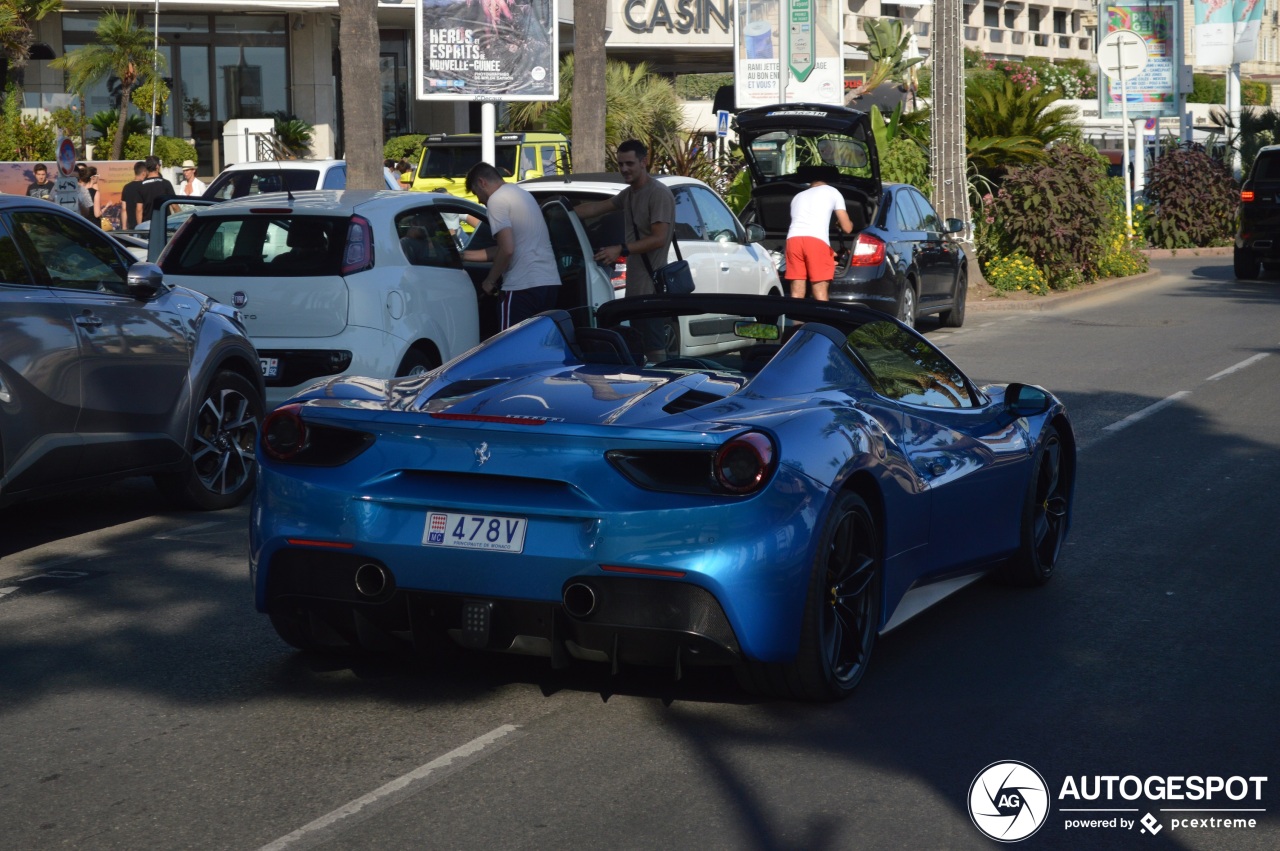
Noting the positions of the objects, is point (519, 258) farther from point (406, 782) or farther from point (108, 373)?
point (406, 782)

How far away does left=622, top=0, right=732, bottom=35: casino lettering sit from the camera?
55375mm

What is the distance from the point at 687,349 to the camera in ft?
20.0

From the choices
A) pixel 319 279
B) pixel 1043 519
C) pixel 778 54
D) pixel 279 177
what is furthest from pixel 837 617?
pixel 778 54

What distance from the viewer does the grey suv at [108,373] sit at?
7406 millimetres

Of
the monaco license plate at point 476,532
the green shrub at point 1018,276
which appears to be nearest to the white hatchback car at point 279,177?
the green shrub at point 1018,276

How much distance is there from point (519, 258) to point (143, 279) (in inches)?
143

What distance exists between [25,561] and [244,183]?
48.8ft

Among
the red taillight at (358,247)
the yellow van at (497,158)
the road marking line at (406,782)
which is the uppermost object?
the yellow van at (497,158)

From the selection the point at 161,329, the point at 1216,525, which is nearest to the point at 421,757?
the point at 161,329

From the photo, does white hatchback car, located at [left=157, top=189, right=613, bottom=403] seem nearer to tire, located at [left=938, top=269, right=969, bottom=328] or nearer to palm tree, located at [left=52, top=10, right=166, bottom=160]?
tire, located at [left=938, top=269, right=969, bottom=328]

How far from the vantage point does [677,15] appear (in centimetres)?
5575

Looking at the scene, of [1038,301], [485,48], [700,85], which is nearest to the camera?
[1038,301]

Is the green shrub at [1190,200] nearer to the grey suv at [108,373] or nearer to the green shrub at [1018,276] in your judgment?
the green shrub at [1018,276]

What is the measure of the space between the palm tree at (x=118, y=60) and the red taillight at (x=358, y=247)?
31.8m
